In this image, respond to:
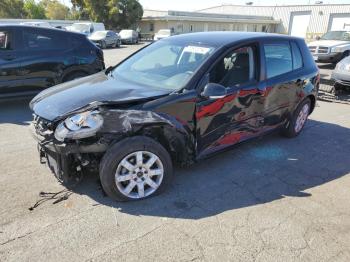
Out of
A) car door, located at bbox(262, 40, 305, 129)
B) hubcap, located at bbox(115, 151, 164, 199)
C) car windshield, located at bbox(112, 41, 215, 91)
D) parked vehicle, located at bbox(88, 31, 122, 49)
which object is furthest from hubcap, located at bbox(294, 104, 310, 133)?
parked vehicle, located at bbox(88, 31, 122, 49)

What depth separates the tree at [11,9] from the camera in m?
53.7

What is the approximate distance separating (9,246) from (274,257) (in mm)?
2236

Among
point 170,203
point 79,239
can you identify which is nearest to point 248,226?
point 170,203

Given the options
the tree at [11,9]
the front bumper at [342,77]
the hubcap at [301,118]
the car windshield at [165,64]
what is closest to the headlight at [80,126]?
the car windshield at [165,64]

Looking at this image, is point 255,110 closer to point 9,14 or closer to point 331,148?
point 331,148

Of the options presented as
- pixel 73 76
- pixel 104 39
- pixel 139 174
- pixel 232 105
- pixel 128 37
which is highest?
pixel 232 105

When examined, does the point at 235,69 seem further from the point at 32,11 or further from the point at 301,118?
the point at 32,11

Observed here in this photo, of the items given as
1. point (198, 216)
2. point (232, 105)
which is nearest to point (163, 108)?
point (232, 105)

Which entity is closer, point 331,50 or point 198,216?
point 198,216

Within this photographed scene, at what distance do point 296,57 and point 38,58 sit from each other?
4.95 meters

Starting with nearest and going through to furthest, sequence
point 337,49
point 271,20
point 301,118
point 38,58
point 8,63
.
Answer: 1. point 301,118
2. point 8,63
3. point 38,58
4. point 337,49
5. point 271,20

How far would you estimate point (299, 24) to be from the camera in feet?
153

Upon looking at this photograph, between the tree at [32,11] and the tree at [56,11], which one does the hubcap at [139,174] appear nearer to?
the tree at [32,11]

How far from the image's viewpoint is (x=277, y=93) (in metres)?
4.75
